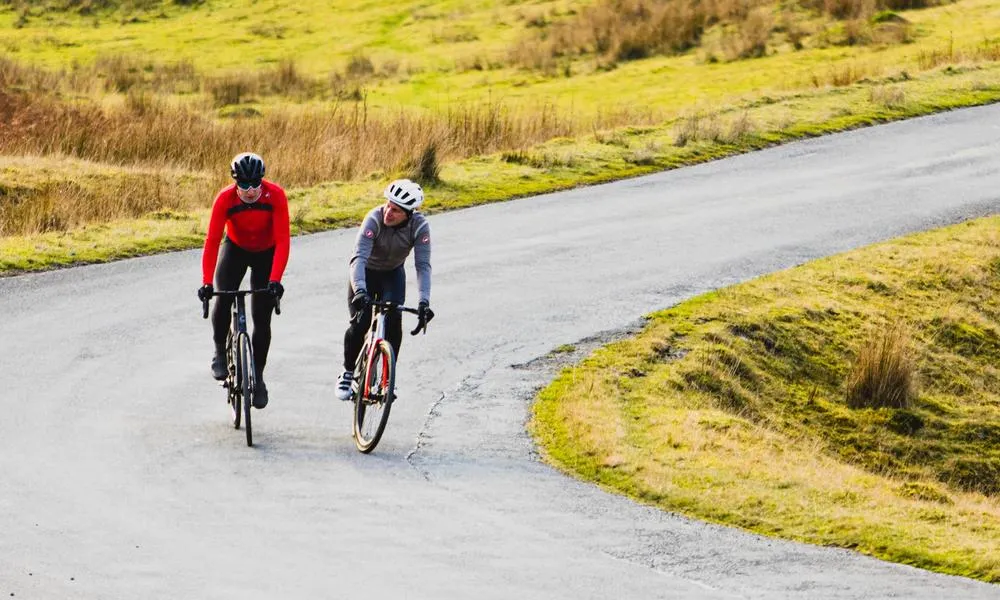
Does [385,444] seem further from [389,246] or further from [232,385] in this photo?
[389,246]

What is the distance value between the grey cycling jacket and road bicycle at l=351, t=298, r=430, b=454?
0.24 m

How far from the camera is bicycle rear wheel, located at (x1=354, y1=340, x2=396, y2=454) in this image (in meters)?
10.8

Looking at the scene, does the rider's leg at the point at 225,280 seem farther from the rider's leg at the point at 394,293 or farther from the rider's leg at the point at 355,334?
the rider's leg at the point at 394,293

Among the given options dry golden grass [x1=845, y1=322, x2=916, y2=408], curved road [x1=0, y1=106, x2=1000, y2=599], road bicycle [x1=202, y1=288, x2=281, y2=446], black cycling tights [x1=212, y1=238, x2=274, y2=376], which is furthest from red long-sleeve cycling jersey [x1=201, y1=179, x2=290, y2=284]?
dry golden grass [x1=845, y1=322, x2=916, y2=408]

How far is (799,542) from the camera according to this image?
9391 mm

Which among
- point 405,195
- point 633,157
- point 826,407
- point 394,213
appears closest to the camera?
point 405,195

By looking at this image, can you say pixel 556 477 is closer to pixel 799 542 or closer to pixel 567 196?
pixel 799 542

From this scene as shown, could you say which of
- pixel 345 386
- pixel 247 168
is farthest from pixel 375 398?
pixel 247 168

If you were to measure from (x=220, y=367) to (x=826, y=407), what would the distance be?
5765 mm

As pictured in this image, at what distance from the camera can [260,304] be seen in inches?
449

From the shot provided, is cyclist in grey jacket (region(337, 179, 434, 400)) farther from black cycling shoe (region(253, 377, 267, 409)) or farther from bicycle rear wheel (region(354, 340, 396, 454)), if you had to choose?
black cycling shoe (region(253, 377, 267, 409))

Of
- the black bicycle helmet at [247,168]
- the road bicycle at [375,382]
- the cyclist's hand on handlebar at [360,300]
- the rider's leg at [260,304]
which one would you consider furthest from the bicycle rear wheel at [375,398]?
the black bicycle helmet at [247,168]

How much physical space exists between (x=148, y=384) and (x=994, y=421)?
788 centimetres

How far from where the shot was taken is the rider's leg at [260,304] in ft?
37.3
